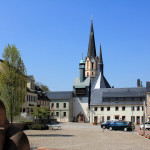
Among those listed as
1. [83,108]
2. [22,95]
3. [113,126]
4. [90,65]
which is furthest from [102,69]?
[22,95]

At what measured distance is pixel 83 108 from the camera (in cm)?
8512

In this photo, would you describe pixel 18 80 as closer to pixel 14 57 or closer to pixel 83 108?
pixel 14 57

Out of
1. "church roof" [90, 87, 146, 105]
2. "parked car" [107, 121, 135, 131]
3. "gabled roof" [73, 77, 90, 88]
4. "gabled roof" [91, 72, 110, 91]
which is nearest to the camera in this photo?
"parked car" [107, 121, 135, 131]

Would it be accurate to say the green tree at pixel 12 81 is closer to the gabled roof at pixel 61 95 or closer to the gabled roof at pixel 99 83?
the gabled roof at pixel 61 95

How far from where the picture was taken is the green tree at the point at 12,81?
30250 millimetres

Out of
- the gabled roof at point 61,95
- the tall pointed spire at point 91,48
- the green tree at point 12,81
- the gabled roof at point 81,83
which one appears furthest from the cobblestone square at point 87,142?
the tall pointed spire at point 91,48

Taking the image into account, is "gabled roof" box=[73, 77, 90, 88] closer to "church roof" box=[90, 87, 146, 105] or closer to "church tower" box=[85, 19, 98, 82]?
"church roof" box=[90, 87, 146, 105]

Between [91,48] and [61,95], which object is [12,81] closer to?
[61,95]

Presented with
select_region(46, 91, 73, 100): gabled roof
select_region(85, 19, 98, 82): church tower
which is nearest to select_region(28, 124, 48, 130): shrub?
select_region(46, 91, 73, 100): gabled roof

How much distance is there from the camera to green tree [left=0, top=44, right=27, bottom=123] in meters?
30.2

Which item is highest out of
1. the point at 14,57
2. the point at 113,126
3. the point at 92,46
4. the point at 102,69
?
the point at 92,46

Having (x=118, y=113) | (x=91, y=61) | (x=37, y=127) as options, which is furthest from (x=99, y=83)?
(x=37, y=127)

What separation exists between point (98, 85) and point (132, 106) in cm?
1628

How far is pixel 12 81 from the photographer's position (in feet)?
99.3
